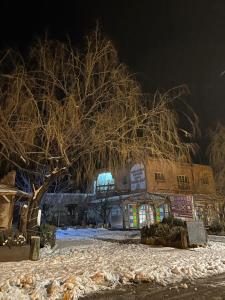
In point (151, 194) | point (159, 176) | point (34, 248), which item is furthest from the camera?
point (159, 176)

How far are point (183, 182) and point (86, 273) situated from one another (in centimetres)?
2450

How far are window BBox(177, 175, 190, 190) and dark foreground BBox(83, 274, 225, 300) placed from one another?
23556 millimetres

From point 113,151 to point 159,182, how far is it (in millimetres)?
17059

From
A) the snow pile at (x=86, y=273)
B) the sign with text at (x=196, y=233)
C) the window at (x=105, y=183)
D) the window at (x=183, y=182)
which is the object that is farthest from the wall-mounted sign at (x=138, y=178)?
the snow pile at (x=86, y=273)

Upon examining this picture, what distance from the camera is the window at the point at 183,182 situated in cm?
2935

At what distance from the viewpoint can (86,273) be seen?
676 centimetres

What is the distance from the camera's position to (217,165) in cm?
2394

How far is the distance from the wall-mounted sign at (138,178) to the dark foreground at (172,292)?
21358 mm

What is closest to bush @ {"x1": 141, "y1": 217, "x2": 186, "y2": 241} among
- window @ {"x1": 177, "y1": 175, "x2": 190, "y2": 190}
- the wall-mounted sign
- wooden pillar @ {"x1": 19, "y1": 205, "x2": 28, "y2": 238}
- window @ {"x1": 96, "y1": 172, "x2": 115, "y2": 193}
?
wooden pillar @ {"x1": 19, "y1": 205, "x2": 28, "y2": 238}

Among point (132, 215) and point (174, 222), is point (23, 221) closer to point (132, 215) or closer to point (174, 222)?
point (174, 222)

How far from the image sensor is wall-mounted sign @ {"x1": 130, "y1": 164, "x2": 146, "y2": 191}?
2786 cm

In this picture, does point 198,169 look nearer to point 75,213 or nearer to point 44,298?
point 75,213

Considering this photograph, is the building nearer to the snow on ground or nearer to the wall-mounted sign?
the wall-mounted sign

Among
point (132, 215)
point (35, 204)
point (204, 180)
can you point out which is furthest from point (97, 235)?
point (204, 180)
